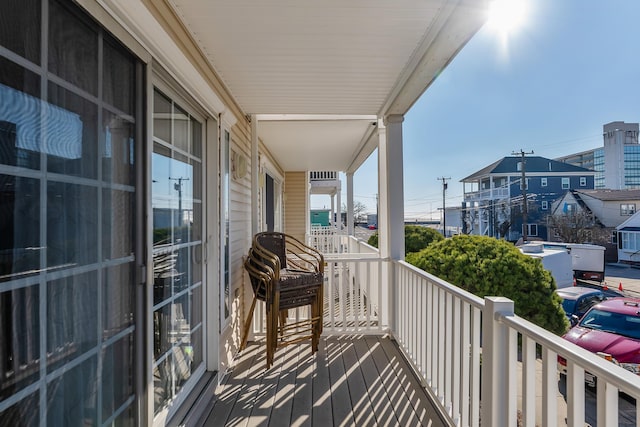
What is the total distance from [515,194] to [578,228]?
5883mm

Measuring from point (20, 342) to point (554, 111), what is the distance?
107ft

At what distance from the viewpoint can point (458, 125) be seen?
28109 mm

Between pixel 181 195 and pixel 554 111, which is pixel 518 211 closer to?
pixel 554 111

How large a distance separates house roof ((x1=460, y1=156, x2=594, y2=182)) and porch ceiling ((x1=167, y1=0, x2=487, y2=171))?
2620 cm

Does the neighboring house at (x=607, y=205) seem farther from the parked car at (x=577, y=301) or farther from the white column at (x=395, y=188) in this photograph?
the white column at (x=395, y=188)

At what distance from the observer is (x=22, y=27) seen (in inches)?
33.2

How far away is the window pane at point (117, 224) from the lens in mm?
1203

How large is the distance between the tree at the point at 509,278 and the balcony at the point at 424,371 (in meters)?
0.85

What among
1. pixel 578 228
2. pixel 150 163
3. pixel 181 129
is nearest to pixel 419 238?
pixel 181 129

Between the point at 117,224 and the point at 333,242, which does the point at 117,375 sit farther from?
the point at 333,242

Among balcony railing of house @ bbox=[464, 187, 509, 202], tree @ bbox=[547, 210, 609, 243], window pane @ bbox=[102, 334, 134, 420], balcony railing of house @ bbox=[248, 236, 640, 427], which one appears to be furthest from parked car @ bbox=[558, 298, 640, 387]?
balcony railing of house @ bbox=[464, 187, 509, 202]

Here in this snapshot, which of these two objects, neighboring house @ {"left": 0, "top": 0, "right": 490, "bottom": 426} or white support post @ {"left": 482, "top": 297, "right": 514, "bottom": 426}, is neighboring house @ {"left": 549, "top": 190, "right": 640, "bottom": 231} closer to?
neighboring house @ {"left": 0, "top": 0, "right": 490, "bottom": 426}

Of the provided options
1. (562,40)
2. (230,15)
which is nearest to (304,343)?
(230,15)

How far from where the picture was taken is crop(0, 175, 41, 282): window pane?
2.62 ft
